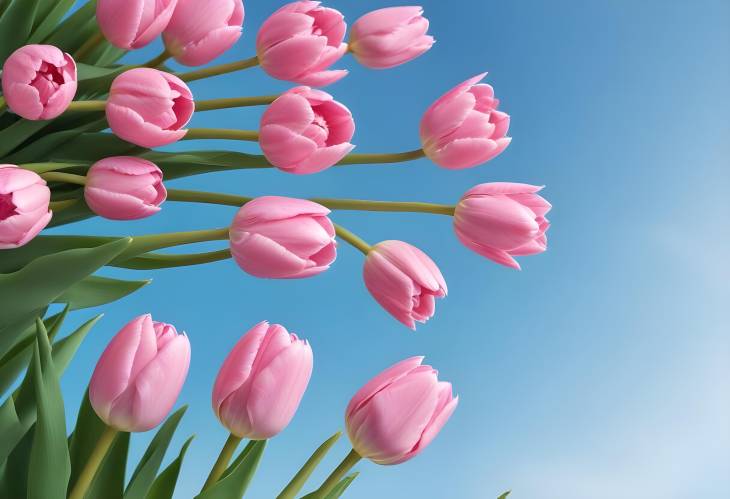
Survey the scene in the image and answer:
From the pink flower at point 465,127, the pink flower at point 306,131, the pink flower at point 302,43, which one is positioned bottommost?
the pink flower at point 306,131

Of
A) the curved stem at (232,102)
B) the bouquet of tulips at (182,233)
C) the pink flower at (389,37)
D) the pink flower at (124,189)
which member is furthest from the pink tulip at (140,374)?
the pink flower at (389,37)

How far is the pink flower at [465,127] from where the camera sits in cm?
85

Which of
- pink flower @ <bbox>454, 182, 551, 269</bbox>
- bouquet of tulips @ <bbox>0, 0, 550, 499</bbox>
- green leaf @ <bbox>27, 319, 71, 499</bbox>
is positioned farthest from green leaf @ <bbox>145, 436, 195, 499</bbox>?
pink flower @ <bbox>454, 182, 551, 269</bbox>

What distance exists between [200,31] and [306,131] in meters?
0.15

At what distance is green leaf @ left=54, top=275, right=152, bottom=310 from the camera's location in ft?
3.00

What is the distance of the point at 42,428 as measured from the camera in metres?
0.69

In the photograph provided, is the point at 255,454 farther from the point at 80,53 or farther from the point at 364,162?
the point at 80,53

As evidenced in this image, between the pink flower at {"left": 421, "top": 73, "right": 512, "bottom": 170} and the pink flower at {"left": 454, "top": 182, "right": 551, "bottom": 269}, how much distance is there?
3 cm

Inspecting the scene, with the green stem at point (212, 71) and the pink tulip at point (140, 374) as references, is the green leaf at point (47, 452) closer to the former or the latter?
the pink tulip at point (140, 374)

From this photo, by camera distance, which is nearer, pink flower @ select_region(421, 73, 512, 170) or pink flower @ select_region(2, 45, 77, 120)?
pink flower @ select_region(2, 45, 77, 120)

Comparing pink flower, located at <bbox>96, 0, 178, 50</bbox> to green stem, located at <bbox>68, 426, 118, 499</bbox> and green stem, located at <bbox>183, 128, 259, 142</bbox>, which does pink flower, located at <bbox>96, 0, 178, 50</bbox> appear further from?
green stem, located at <bbox>68, 426, 118, 499</bbox>

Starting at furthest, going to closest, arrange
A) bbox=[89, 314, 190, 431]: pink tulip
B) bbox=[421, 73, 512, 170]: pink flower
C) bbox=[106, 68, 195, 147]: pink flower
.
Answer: bbox=[421, 73, 512, 170]: pink flower, bbox=[106, 68, 195, 147]: pink flower, bbox=[89, 314, 190, 431]: pink tulip

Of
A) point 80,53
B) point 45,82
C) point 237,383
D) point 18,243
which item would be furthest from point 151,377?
point 80,53

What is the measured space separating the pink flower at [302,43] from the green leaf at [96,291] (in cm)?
27
